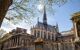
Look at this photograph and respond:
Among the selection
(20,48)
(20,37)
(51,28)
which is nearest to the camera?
(20,48)

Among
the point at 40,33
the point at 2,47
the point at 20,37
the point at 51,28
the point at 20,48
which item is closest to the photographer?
the point at 20,48

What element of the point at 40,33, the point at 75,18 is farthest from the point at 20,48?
the point at 40,33

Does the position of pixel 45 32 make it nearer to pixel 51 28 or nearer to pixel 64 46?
pixel 51 28

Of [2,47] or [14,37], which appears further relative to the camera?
[14,37]

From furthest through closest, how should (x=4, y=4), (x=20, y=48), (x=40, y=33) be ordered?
(x=40, y=33) → (x=20, y=48) → (x=4, y=4)

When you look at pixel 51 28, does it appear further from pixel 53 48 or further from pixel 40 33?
pixel 53 48

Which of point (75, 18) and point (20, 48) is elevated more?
point (75, 18)

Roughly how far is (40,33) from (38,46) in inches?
2335

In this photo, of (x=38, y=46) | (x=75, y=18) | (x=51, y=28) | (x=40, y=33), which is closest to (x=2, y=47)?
(x=38, y=46)

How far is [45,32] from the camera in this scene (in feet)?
283

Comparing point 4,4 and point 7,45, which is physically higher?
point 4,4

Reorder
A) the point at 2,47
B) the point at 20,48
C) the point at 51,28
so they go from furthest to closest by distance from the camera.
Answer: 1. the point at 51,28
2. the point at 2,47
3. the point at 20,48

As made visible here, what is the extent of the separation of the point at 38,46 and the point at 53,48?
6.69ft

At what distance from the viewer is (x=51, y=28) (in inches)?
3873
